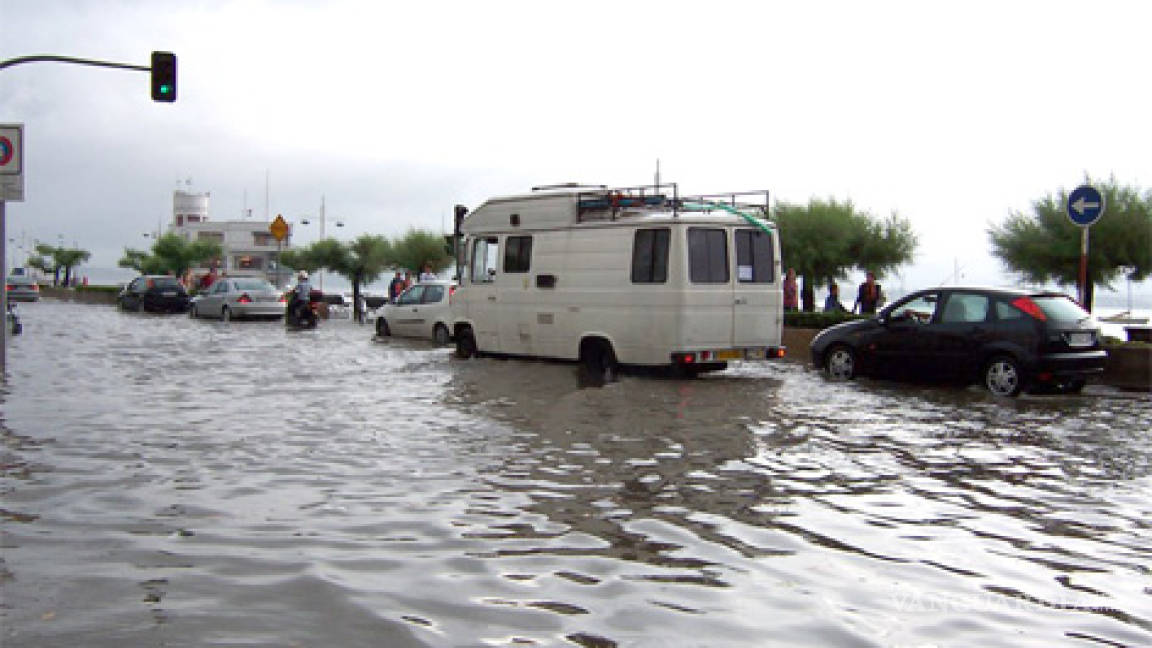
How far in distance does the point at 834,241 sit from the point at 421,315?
15.6 meters

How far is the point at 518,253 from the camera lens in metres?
16.6

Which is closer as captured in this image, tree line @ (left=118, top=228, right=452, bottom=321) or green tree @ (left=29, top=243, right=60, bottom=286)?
tree line @ (left=118, top=228, right=452, bottom=321)

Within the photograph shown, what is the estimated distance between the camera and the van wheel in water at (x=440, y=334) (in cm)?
2348

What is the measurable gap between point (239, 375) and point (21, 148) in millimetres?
4333

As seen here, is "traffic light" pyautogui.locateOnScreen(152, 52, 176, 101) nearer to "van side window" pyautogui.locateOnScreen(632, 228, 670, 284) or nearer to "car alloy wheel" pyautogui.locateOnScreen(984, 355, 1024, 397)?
"van side window" pyautogui.locateOnScreen(632, 228, 670, 284)

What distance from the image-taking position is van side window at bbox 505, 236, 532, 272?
646 inches

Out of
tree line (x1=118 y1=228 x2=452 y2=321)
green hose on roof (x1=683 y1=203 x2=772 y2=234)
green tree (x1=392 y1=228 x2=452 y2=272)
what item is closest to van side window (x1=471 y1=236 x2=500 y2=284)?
green hose on roof (x1=683 y1=203 x2=772 y2=234)

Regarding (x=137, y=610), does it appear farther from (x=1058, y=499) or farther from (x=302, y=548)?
(x=1058, y=499)

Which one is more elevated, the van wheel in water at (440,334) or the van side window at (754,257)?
the van side window at (754,257)

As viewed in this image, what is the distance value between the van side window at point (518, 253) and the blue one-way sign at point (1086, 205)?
806 centimetres

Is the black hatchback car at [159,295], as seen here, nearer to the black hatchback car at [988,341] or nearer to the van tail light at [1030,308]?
the black hatchback car at [988,341]

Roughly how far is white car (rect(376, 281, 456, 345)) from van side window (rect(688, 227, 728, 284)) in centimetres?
973

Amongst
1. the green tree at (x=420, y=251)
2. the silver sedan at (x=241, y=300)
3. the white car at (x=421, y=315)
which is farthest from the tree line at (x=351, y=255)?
the white car at (x=421, y=315)

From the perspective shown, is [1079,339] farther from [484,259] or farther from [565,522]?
[565,522]
